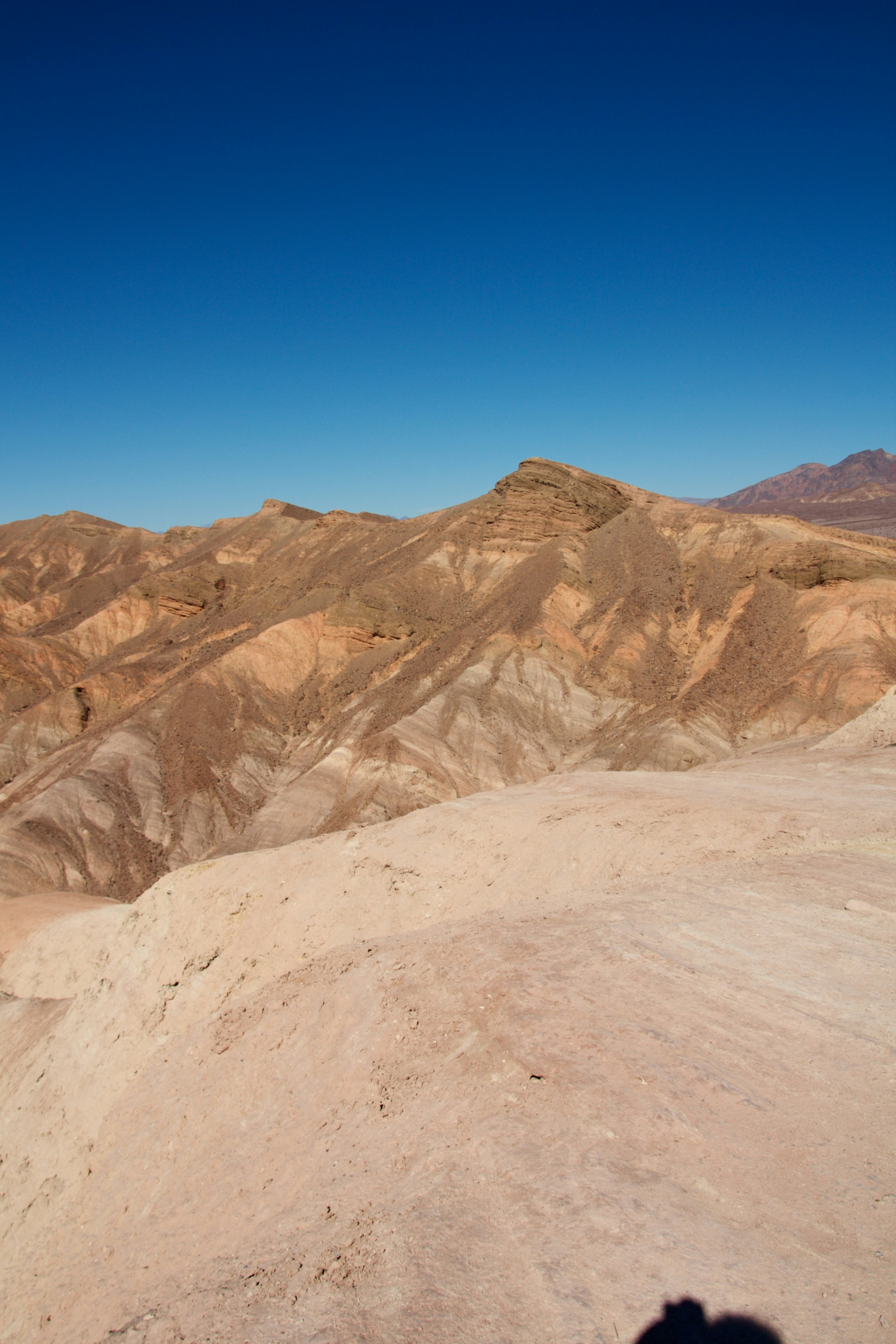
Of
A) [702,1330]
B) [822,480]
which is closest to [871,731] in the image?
[702,1330]

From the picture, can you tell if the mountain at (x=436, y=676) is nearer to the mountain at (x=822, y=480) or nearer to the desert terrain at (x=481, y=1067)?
the desert terrain at (x=481, y=1067)

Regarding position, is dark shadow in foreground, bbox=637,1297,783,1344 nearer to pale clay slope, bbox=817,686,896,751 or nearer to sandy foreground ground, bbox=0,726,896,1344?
sandy foreground ground, bbox=0,726,896,1344

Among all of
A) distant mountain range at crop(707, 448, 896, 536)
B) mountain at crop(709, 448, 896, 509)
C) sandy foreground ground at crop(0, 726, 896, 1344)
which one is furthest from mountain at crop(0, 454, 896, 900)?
mountain at crop(709, 448, 896, 509)

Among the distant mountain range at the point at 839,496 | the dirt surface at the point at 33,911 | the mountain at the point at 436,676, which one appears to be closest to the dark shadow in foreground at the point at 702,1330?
the dirt surface at the point at 33,911

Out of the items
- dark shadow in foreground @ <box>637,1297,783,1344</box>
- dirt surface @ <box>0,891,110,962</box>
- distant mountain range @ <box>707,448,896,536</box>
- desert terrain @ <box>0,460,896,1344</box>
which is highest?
distant mountain range @ <box>707,448,896,536</box>

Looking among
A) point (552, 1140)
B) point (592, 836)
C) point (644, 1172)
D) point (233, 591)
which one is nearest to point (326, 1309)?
point (552, 1140)

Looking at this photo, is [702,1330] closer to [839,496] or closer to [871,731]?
[871,731]
